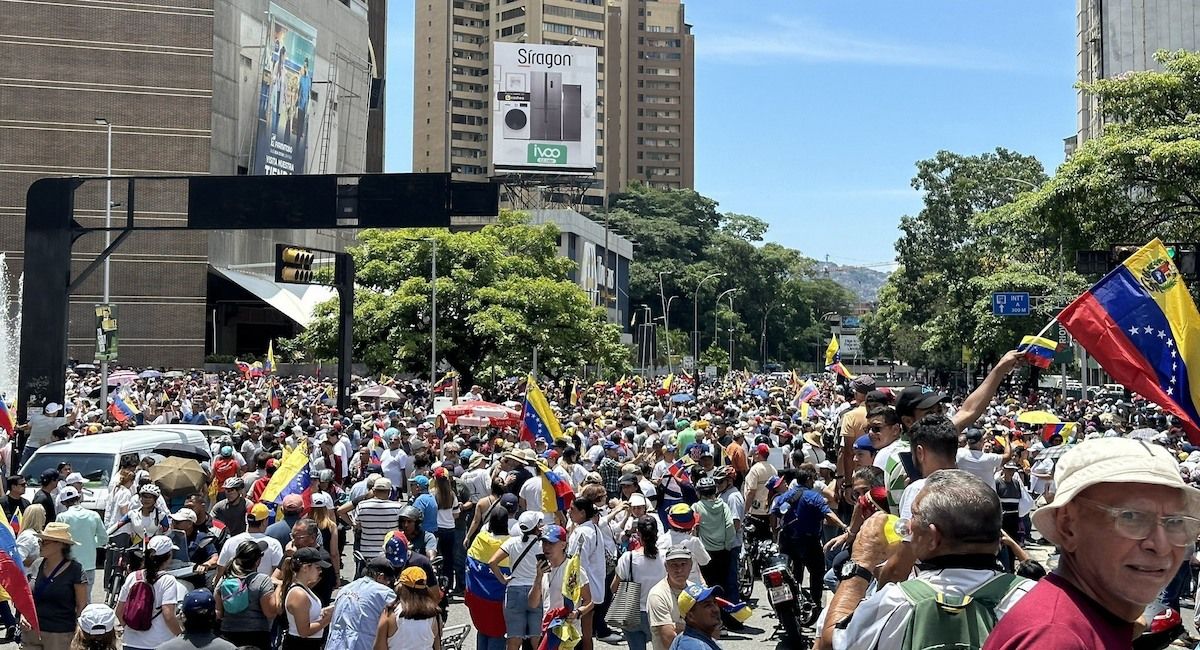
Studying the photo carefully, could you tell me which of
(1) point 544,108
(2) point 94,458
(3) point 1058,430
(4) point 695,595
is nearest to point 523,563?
(4) point 695,595

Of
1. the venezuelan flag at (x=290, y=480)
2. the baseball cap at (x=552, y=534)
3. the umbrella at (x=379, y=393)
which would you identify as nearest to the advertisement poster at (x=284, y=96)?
the umbrella at (x=379, y=393)

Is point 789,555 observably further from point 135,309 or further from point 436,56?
point 436,56

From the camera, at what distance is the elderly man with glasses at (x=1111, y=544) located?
98.5 inches

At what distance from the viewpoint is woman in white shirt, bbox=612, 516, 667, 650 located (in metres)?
9.28

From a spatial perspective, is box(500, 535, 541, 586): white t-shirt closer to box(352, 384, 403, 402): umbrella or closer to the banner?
the banner

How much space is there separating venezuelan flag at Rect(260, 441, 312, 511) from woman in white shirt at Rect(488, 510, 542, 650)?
326 centimetres

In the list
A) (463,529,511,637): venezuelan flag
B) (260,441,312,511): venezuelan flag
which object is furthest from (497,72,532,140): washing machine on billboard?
(463,529,511,637): venezuelan flag

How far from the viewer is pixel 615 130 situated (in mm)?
165250

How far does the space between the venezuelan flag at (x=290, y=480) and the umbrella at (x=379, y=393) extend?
19887 millimetres

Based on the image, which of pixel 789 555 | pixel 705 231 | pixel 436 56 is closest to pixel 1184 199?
pixel 789 555

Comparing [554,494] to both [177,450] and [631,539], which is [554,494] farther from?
[177,450]

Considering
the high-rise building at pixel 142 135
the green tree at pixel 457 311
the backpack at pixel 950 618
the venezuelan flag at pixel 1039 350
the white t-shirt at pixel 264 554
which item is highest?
the high-rise building at pixel 142 135

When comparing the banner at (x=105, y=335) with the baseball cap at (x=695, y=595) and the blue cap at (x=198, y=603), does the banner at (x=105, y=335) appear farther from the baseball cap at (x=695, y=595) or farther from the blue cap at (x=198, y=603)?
the baseball cap at (x=695, y=595)

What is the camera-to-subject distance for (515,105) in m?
85.1
